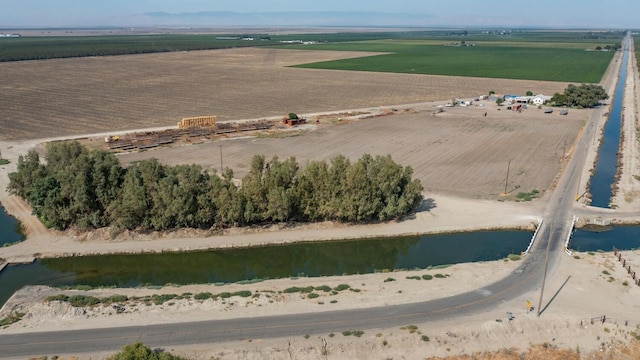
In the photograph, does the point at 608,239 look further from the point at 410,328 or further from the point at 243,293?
the point at 243,293

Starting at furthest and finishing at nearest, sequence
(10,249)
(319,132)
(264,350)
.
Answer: (319,132)
(10,249)
(264,350)

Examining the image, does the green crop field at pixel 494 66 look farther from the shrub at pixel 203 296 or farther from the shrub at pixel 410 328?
the shrub at pixel 203 296

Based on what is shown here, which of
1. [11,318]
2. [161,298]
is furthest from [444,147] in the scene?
[11,318]

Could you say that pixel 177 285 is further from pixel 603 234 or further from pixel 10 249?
pixel 603 234

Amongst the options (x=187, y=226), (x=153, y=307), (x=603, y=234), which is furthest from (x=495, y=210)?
(x=153, y=307)

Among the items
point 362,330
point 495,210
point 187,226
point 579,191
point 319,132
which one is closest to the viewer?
point 362,330

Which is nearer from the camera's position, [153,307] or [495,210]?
[153,307]

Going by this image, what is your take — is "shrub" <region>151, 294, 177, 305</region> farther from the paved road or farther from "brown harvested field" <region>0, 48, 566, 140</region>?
"brown harvested field" <region>0, 48, 566, 140</region>
